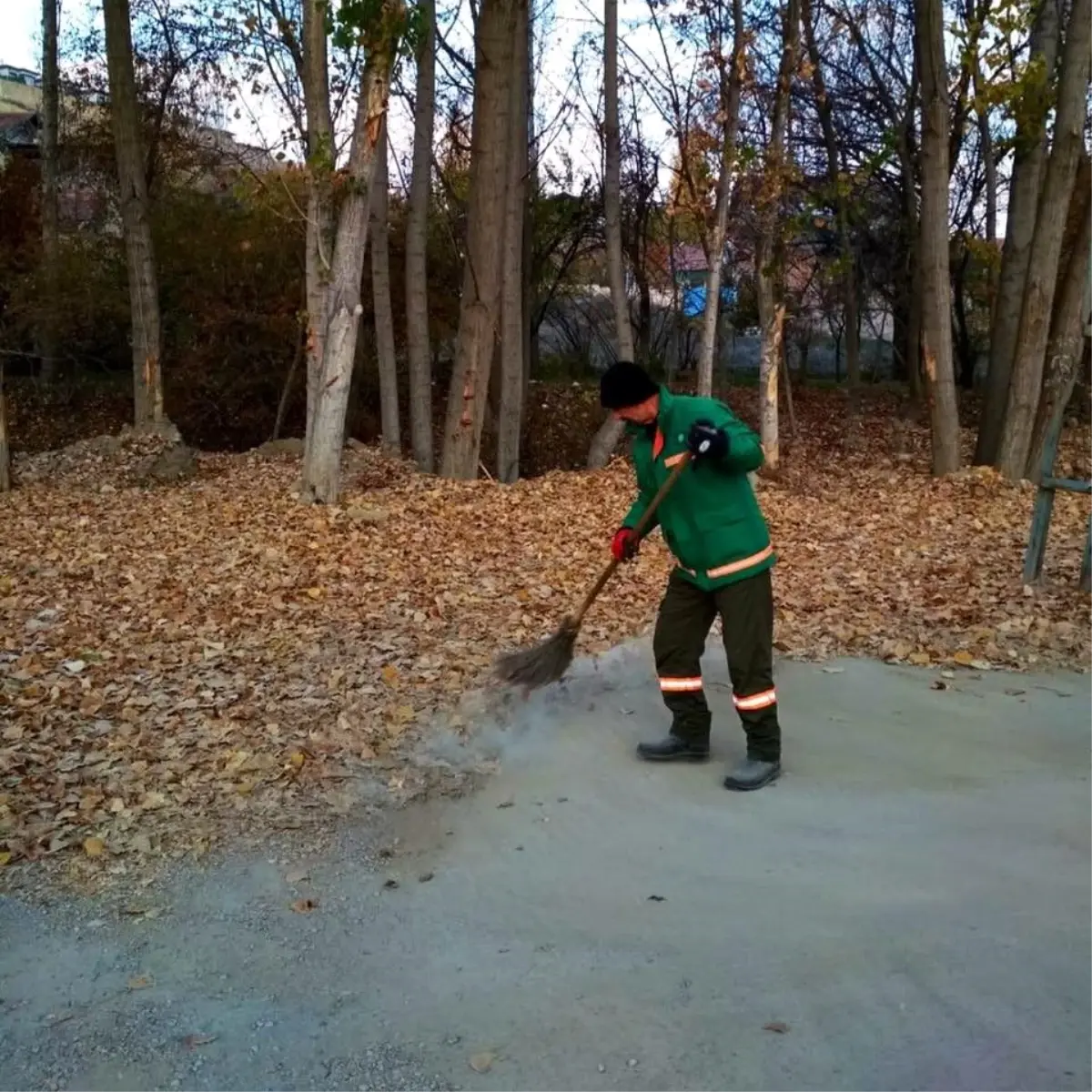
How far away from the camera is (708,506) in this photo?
4.85 meters

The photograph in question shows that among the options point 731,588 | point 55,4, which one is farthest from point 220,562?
point 55,4

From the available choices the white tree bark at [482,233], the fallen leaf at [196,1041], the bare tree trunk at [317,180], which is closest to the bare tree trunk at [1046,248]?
the white tree bark at [482,233]

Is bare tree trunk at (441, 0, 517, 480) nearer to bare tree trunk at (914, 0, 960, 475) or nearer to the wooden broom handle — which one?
bare tree trunk at (914, 0, 960, 475)

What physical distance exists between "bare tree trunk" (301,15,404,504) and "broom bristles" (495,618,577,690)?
5339 millimetres

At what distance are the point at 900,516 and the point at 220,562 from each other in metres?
6.56

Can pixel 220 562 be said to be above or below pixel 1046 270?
below

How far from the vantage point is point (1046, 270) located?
12992mm

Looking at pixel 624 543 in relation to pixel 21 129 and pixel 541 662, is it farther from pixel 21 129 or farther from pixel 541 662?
pixel 21 129

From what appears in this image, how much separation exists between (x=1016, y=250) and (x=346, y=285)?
840 cm

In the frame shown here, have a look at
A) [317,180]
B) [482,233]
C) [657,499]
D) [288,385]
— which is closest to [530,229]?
[288,385]

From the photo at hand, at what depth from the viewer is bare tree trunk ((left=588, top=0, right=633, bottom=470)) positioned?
47.5ft

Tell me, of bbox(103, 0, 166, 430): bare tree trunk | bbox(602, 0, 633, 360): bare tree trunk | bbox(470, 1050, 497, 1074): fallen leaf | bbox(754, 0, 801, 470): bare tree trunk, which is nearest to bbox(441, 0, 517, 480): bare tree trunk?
bbox(602, 0, 633, 360): bare tree trunk

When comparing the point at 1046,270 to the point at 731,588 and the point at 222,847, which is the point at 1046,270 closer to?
the point at 731,588

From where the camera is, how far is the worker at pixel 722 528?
4824 millimetres
